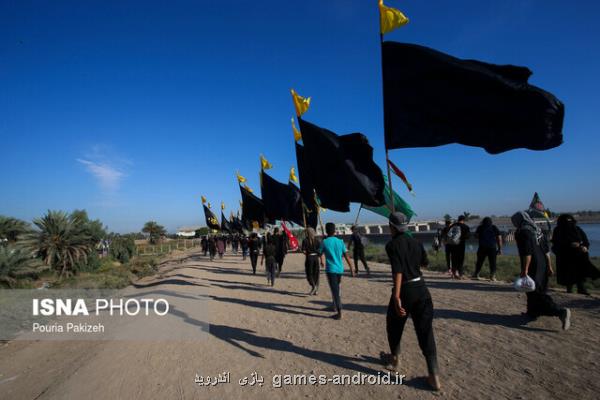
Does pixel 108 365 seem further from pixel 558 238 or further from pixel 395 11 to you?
pixel 558 238

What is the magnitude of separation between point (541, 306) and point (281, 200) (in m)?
11.8

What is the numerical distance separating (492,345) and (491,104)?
3879mm

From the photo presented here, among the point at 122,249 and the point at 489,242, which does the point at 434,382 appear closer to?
the point at 489,242

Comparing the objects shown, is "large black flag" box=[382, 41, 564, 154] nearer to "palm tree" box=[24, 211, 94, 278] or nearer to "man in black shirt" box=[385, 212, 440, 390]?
"man in black shirt" box=[385, 212, 440, 390]

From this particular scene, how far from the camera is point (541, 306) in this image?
4793mm

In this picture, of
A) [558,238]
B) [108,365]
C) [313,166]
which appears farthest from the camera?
[313,166]

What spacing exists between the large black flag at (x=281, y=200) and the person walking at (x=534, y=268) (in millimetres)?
10405

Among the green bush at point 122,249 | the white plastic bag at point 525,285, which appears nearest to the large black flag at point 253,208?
the green bush at point 122,249

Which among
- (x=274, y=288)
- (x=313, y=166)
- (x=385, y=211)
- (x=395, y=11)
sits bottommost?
(x=274, y=288)

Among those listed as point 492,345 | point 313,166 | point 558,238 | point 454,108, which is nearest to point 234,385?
point 492,345

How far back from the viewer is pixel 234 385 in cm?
376

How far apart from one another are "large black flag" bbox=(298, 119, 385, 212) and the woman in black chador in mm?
3900

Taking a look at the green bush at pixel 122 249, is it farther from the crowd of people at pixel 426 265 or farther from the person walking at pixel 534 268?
the person walking at pixel 534 268

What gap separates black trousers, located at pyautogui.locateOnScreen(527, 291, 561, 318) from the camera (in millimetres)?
4626
